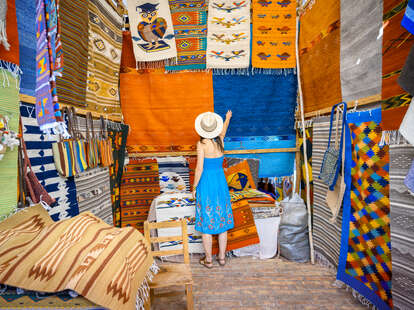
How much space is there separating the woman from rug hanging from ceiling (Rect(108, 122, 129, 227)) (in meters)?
1.03

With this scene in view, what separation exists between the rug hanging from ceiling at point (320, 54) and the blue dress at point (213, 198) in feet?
4.58

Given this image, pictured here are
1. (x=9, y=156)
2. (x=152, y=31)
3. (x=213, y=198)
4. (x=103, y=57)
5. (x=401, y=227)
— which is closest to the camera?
(x=9, y=156)

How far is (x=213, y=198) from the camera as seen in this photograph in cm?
248

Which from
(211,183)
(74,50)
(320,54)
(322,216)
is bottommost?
(322,216)

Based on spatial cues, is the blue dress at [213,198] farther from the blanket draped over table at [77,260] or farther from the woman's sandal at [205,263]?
the blanket draped over table at [77,260]

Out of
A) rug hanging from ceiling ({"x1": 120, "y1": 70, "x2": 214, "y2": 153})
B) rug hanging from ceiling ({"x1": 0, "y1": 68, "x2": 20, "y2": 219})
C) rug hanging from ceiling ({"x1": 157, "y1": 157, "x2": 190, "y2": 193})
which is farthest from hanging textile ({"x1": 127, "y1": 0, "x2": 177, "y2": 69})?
rug hanging from ceiling ({"x1": 0, "y1": 68, "x2": 20, "y2": 219})

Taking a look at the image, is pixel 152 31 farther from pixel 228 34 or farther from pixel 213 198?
pixel 213 198

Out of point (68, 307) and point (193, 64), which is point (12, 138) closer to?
point (68, 307)

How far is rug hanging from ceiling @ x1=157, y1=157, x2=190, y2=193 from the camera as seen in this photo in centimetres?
321

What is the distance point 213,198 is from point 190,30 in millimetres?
2229

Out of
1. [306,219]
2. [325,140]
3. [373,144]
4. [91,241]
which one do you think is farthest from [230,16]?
[91,241]

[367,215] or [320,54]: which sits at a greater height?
[320,54]

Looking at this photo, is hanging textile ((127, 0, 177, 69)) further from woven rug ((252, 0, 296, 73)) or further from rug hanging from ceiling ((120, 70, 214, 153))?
woven rug ((252, 0, 296, 73))

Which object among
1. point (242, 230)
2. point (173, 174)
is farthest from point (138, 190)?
point (242, 230)
